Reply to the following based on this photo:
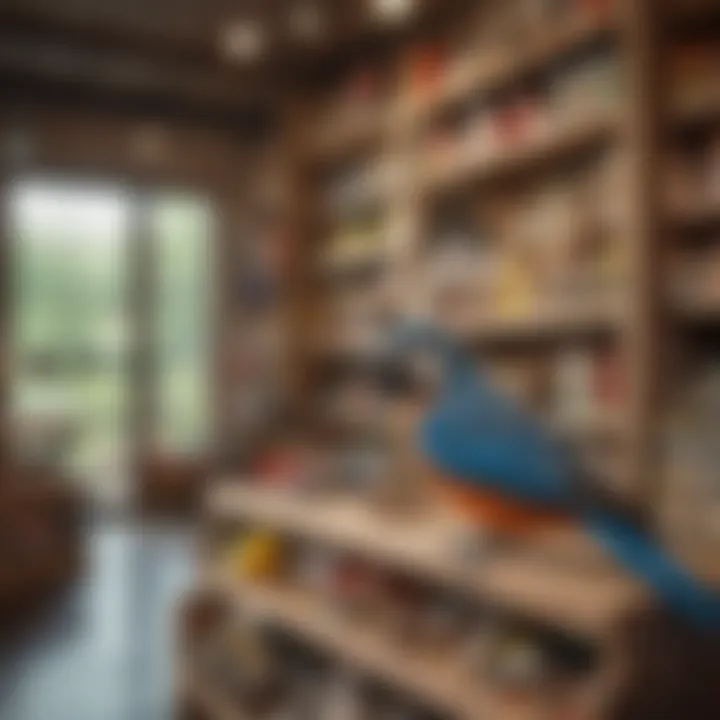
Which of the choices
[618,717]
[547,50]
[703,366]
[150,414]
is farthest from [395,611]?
[150,414]

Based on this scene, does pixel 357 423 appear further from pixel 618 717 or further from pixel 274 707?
pixel 618 717

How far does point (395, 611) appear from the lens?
1.12 meters

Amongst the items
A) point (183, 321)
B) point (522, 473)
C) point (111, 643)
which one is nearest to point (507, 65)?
point (522, 473)

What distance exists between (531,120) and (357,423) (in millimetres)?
618

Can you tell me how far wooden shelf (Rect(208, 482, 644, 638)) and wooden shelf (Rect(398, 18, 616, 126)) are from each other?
0.73 m

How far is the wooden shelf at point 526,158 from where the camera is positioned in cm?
129

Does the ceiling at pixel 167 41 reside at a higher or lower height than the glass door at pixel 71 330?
higher

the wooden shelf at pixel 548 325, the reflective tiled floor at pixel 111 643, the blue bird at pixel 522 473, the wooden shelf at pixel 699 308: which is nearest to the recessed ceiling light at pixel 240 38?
the wooden shelf at pixel 548 325

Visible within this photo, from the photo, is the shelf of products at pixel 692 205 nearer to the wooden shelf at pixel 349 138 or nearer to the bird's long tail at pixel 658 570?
the bird's long tail at pixel 658 570

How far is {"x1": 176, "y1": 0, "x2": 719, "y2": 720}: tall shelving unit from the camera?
0.94 metres

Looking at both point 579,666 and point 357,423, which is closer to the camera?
point 579,666

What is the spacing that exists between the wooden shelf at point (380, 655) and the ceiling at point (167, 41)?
820 mm

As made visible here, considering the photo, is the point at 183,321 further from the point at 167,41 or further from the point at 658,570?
the point at 658,570

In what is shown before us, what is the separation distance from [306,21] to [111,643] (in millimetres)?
1335
